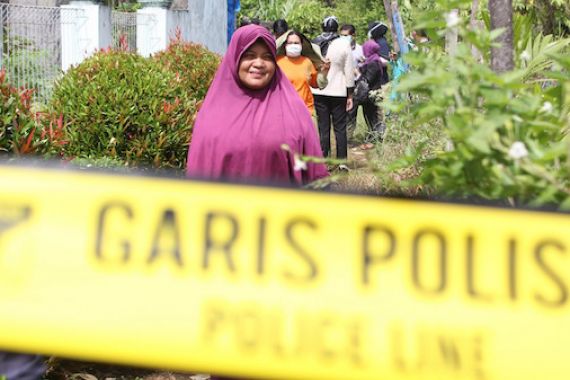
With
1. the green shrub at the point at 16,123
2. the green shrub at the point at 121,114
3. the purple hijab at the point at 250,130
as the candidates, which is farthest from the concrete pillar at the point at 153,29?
the purple hijab at the point at 250,130

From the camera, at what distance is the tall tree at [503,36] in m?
2.94

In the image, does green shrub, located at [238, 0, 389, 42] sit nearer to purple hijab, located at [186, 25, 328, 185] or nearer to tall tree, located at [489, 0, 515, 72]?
purple hijab, located at [186, 25, 328, 185]

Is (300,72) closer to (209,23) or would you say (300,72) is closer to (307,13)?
(209,23)

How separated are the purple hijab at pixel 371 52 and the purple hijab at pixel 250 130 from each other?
8835 mm

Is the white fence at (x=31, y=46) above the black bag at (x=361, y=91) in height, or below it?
above

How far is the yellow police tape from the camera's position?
6.81 ft

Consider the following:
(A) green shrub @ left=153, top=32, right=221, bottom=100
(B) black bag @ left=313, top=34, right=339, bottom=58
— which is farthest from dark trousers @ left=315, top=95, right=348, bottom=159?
(A) green shrub @ left=153, top=32, right=221, bottom=100

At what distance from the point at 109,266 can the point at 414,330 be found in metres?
0.67

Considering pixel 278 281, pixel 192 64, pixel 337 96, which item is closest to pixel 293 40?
pixel 337 96

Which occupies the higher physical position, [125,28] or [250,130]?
[125,28]

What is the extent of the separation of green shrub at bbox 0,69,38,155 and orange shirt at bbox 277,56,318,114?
463 centimetres

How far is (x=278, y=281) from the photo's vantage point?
2.12 m

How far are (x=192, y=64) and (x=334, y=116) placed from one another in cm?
165

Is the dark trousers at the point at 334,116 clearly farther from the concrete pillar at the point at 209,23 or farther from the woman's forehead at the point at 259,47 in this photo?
the woman's forehead at the point at 259,47
